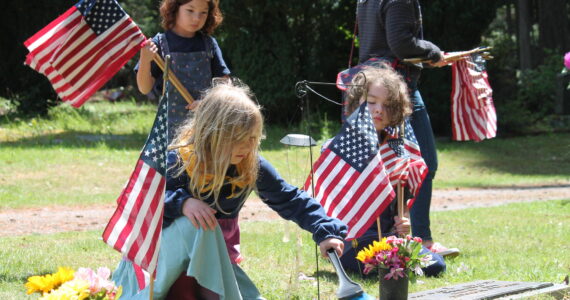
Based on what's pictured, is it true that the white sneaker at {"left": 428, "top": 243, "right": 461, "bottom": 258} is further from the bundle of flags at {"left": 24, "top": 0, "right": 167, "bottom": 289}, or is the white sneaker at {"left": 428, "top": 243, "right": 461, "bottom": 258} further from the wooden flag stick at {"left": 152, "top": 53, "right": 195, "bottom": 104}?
the bundle of flags at {"left": 24, "top": 0, "right": 167, "bottom": 289}

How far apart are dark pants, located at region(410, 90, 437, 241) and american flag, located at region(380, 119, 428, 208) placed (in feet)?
0.79

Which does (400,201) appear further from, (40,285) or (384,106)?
(40,285)

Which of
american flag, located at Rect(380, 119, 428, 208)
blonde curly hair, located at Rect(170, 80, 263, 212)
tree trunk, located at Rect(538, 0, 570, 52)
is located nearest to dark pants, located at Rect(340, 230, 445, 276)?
american flag, located at Rect(380, 119, 428, 208)

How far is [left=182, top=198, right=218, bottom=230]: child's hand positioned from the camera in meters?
3.47

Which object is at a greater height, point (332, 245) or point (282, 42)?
point (282, 42)

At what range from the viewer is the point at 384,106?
500 centimetres

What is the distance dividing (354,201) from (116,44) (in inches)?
66.5

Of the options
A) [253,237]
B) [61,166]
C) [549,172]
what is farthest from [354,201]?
[549,172]

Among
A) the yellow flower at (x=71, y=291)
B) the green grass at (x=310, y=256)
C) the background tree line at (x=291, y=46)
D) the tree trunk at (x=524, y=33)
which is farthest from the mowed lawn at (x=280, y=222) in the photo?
the tree trunk at (x=524, y=33)

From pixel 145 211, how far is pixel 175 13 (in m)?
1.86

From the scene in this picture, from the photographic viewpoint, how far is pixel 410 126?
5.29 m

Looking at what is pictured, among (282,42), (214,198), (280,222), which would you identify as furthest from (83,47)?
(282,42)

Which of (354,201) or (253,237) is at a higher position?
(354,201)

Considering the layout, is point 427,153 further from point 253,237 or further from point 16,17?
point 16,17
